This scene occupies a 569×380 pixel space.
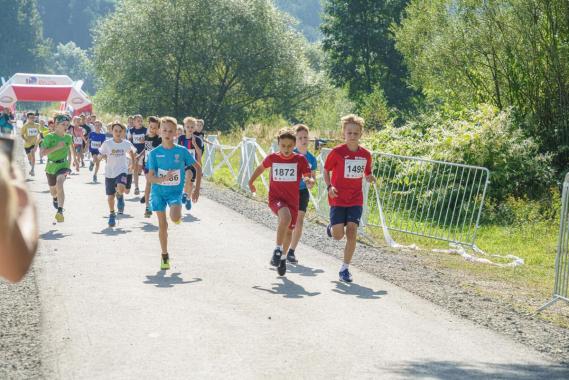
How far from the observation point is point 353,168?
9.88 metres

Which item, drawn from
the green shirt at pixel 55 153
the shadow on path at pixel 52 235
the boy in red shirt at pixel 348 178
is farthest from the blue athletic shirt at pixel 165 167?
the green shirt at pixel 55 153

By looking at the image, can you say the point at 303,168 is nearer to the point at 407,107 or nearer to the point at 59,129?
the point at 59,129

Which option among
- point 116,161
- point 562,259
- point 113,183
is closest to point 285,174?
point 562,259

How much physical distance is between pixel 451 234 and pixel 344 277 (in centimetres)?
500

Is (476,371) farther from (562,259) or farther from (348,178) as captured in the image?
(348,178)

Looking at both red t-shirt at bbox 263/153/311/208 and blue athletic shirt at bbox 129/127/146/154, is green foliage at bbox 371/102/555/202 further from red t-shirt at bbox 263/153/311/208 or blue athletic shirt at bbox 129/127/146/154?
red t-shirt at bbox 263/153/311/208

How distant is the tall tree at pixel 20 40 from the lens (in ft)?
444

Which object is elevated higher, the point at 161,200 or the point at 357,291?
the point at 161,200

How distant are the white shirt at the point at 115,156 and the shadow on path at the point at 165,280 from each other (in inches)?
199

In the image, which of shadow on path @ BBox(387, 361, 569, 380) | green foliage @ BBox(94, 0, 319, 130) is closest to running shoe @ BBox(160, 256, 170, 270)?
shadow on path @ BBox(387, 361, 569, 380)

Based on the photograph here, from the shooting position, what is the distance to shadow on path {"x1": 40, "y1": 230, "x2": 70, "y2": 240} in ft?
40.6

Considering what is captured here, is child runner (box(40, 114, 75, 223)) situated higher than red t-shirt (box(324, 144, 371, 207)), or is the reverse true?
red t-shirt (box(324, 144, 371, 207))

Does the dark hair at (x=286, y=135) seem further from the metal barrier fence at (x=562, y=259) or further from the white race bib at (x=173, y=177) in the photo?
the metal barrier fence at (x=562, y=259)

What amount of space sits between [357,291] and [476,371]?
309cm
